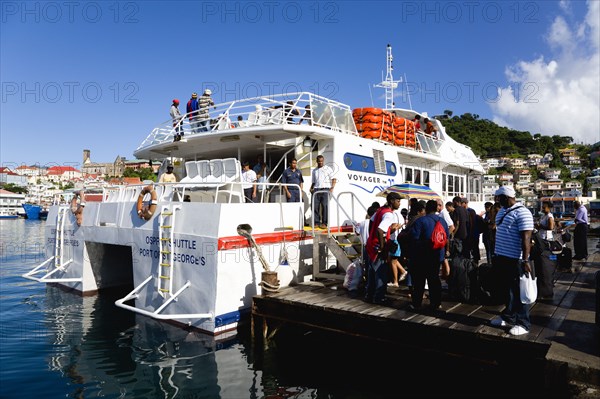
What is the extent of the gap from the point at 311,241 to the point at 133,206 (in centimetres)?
430

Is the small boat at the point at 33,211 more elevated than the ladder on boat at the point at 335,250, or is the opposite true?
the small boat at the point at 33,211

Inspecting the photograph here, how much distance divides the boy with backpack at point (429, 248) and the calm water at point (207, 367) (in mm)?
1101

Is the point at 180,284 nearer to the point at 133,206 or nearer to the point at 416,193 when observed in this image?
the point at 133,206

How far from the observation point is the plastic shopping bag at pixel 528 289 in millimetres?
4895

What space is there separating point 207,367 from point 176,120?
7452 millimetres

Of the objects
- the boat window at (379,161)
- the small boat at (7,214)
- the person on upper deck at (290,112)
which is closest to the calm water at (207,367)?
the person on upper deck at (290,112)

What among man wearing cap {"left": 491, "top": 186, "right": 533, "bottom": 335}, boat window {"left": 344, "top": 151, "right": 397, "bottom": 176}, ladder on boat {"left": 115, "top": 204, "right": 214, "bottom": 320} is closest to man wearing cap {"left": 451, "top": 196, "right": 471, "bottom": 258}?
boat window {"left": 344, "top": 151, "right": 397, "bottom": 176}

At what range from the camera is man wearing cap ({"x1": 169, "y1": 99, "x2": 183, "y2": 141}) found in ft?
37.1

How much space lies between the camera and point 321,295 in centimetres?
771

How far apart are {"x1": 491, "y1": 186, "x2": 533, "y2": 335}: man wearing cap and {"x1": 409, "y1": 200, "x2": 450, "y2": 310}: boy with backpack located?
892 millimetres

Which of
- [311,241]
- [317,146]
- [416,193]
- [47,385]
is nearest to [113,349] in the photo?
[47,385]

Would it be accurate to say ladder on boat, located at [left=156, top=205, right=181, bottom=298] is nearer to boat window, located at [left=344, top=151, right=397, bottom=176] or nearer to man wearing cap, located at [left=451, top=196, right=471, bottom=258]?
boat window, located at [left=344, top=151, right=397, bottom=176]

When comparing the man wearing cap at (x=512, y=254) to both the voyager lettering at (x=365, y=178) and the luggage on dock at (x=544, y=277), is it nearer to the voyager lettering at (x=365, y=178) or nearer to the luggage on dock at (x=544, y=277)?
the luggage on dock at (x=544, y=277)

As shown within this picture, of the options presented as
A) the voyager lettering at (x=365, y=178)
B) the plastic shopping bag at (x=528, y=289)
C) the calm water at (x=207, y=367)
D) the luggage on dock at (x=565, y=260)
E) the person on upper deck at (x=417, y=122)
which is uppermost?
the person on upper deck at (x=417, y=122)
